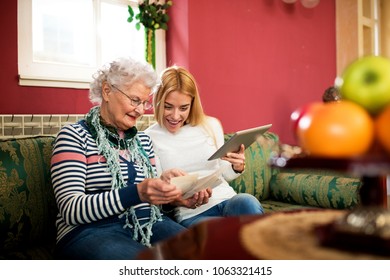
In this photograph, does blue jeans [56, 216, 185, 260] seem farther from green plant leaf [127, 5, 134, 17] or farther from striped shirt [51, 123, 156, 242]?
green plant leaf [127, 5, 134, 17]

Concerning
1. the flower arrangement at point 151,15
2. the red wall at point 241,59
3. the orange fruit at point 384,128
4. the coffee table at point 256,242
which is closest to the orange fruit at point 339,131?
the orange fruit at point 384,128

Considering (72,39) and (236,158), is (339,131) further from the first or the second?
(72,39)

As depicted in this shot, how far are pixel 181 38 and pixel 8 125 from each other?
3.64 feet

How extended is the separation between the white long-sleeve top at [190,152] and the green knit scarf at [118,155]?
210 mm

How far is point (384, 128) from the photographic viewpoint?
1.69 ft

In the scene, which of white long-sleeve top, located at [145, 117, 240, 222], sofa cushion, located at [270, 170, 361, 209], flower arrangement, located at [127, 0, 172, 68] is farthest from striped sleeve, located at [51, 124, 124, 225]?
flower arrangement, located at [127, 0, 172, 68]

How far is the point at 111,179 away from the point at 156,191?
0.80 feet

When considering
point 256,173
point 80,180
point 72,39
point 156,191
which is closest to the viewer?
point 156,191

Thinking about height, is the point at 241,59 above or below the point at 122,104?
above

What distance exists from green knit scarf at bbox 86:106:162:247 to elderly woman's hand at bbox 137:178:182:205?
0.19 m

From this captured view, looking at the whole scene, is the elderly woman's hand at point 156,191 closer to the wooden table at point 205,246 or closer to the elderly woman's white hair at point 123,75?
the wooden table at point 205,246

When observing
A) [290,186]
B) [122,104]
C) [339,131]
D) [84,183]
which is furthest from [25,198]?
[290,186]

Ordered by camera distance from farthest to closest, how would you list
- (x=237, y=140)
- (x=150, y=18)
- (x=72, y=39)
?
(x=150, y=18)
(x=72, y=39)
(x=237, y=140)

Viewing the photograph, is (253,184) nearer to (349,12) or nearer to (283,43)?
(283,43)
